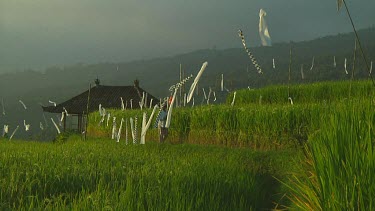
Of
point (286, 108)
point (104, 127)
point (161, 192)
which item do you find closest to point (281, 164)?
point (286, 108)

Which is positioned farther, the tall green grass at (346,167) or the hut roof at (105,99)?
the hut roof at (105,99)

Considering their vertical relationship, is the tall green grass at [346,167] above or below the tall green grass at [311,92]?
below

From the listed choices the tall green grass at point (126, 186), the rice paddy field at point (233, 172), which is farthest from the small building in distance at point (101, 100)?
the tall green grass at point (126, 186)

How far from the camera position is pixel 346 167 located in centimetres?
504

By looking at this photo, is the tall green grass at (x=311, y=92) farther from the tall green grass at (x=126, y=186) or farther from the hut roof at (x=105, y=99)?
the hut roof at (x=105, y=99)

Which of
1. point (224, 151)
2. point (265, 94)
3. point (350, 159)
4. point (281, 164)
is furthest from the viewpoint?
point (265, 94)

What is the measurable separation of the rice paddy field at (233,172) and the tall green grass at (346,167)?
0.01m

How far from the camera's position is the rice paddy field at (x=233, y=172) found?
5.09m

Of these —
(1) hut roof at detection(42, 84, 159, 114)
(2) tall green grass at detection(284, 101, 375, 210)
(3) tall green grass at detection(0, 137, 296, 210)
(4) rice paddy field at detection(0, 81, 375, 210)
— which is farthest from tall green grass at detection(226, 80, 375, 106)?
(1) hut roof at detection(42, 84, 159, 114)

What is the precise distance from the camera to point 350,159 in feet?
16.5

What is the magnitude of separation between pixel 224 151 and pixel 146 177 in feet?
25.7

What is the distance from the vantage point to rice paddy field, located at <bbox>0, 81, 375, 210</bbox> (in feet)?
16.7

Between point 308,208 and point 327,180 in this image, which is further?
point 308,208

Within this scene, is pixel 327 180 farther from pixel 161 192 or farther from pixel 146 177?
pixel 146 177
